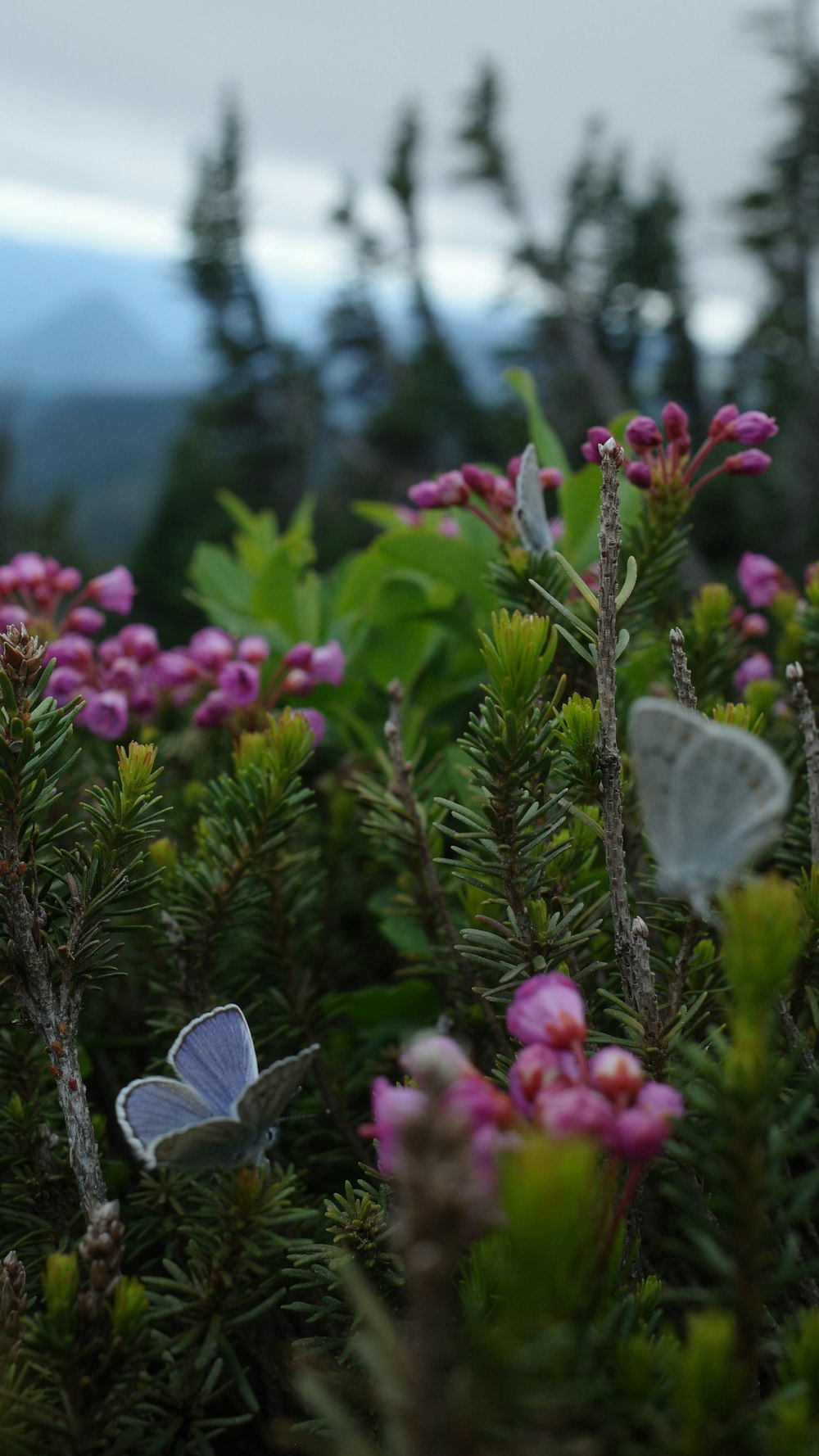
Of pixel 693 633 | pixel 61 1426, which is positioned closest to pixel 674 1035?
pixel 61 1426

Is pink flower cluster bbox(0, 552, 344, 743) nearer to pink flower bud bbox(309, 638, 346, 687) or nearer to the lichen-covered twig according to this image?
pink flower bud bbox(309, 638, 346, 687)

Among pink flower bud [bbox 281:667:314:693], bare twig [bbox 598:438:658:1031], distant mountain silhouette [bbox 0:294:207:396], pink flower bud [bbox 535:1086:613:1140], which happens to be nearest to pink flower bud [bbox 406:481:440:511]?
pink flower bud [bbox 281:667:314:693]

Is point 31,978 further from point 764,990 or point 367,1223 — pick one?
point 764,990

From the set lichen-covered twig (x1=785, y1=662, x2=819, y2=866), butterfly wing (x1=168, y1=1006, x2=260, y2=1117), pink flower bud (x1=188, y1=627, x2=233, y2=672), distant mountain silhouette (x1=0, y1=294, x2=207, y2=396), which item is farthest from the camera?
distant mountain silhouette (x1=0, y1=294, x2=207, y2=396)

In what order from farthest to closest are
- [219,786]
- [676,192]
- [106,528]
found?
[106,528]
[676,192]
[219,786]

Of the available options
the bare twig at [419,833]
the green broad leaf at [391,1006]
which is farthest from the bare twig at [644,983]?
the green broad leaf at [391,1006]

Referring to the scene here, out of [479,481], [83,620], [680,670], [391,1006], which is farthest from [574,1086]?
[83,620]
